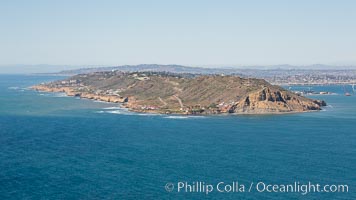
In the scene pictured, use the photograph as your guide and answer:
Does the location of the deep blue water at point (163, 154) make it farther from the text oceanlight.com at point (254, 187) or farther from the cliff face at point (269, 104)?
the cliff face at point (269, 104)

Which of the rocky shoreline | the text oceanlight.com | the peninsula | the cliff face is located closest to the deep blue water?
the text oceanlight.com

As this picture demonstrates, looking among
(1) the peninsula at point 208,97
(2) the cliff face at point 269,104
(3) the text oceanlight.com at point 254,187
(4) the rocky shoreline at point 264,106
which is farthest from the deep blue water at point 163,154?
(1) the peninsula at point 208,97

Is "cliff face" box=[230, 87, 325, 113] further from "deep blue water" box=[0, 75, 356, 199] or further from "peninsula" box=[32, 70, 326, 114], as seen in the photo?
"deep blue water" box=[0, 75, 356, 199]

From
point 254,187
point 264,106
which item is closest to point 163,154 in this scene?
point 254,187

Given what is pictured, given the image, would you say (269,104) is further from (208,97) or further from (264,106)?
(208,97)

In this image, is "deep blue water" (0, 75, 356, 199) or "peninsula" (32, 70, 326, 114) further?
"peninsula" (32, 70, 326, 114)

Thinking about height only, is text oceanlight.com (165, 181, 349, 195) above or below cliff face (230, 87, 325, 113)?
below

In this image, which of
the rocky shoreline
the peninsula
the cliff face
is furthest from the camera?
the peninsula
